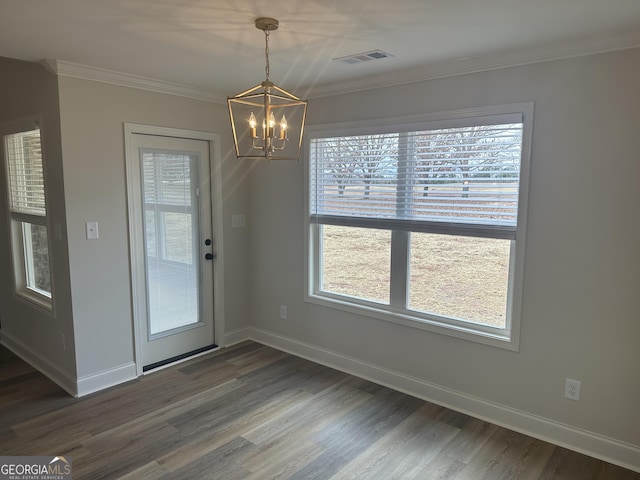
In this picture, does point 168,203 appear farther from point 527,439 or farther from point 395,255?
point 527,439

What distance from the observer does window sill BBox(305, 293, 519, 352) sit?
9.50ft

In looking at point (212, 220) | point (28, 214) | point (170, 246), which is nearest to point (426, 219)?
point (212, 220)

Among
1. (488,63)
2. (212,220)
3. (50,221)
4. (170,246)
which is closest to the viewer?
(488,63)

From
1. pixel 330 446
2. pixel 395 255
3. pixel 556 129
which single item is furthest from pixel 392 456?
pixel 556 129

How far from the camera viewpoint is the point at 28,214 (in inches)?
144

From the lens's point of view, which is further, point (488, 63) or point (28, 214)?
point (28, 214)

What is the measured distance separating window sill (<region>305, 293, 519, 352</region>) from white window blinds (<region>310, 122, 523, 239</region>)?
0.67 meters

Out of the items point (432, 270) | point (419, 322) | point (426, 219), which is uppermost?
point (426, 219)

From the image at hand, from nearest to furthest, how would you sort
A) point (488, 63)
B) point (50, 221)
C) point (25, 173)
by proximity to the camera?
1. point (488, 63)
2. point (50, 221)
3. point (25, 173)

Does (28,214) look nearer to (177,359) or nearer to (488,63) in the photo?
(177,359)

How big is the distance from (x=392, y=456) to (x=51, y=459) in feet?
6.61

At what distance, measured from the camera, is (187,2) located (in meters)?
1.93

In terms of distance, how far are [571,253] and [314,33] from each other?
1953 millimetres

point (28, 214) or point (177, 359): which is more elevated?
point (28, 214)
